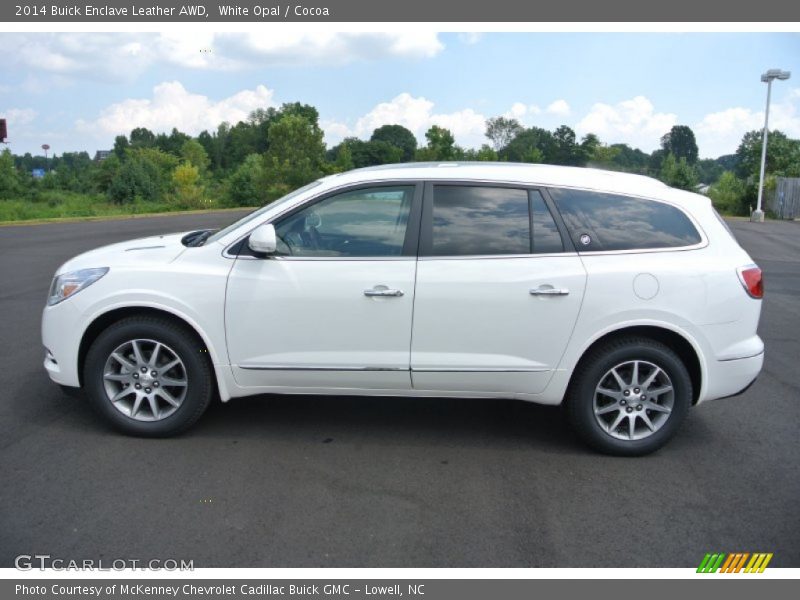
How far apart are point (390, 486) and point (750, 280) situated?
260cm

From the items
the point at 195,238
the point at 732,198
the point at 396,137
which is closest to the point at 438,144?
the point at 732,198

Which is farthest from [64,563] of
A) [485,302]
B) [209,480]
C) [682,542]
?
[682,542]

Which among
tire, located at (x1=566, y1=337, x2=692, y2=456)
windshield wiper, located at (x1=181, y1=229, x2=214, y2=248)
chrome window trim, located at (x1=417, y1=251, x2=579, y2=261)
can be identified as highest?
windshield wiper, located at (x1=181, y1=229, x2=214, y2=248)

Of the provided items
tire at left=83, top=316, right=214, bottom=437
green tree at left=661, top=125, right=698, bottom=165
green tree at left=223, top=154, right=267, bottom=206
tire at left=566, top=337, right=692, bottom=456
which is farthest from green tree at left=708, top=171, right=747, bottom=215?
green tree at left=661, top=125, right=698, bottom=165

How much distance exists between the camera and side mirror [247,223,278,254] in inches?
171

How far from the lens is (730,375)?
4.50 metres

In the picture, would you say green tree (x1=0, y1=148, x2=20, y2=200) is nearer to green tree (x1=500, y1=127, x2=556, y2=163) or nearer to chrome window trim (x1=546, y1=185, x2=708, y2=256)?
green tree (x1=500, y1=127, x2=556, y2=163)

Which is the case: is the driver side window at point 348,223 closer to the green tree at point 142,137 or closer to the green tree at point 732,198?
the green tree at point 732,198

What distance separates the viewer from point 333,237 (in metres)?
4.55

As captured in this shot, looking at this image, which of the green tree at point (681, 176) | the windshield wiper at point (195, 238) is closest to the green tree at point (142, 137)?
the green tree at point (681, 176)

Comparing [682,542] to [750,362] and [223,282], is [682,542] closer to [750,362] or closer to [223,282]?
[750,362]

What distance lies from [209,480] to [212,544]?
74cm

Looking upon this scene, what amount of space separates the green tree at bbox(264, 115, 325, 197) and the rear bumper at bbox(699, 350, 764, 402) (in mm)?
49410

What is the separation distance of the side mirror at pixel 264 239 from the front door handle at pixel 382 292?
2.13ft
